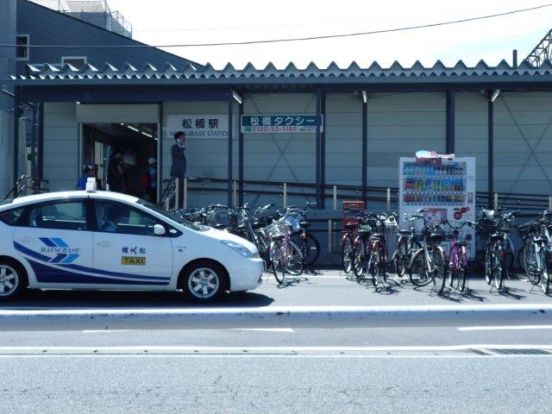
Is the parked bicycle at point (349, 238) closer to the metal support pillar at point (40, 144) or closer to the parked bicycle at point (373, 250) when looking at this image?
the parked bicycle at point (373, 250)

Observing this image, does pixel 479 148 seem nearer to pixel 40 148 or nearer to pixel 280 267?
pixel 280 267

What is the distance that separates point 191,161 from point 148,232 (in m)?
8.35

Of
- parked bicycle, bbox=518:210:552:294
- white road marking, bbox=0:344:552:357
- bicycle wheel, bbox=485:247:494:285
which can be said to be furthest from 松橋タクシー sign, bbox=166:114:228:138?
white road marking, bbox=0:344:552:357

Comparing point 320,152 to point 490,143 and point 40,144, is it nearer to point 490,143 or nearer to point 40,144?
point 490,143

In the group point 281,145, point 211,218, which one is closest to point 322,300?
point 211,218

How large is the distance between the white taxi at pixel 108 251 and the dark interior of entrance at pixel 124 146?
8987 mm

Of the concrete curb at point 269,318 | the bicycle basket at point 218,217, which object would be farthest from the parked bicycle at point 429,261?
the concrete curb at point 269,318

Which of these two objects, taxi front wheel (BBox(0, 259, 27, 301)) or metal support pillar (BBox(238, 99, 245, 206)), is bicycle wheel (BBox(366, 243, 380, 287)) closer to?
taxi front wheel (BBox(0, 259, 27, 301))

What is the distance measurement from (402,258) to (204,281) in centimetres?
439

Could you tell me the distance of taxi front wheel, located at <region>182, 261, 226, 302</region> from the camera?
38.0 feet

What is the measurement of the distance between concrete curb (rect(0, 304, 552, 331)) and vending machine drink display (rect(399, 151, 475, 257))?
698cm

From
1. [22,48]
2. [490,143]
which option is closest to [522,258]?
[490,143]

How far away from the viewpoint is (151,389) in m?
6.87

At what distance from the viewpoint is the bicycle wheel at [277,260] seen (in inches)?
558
